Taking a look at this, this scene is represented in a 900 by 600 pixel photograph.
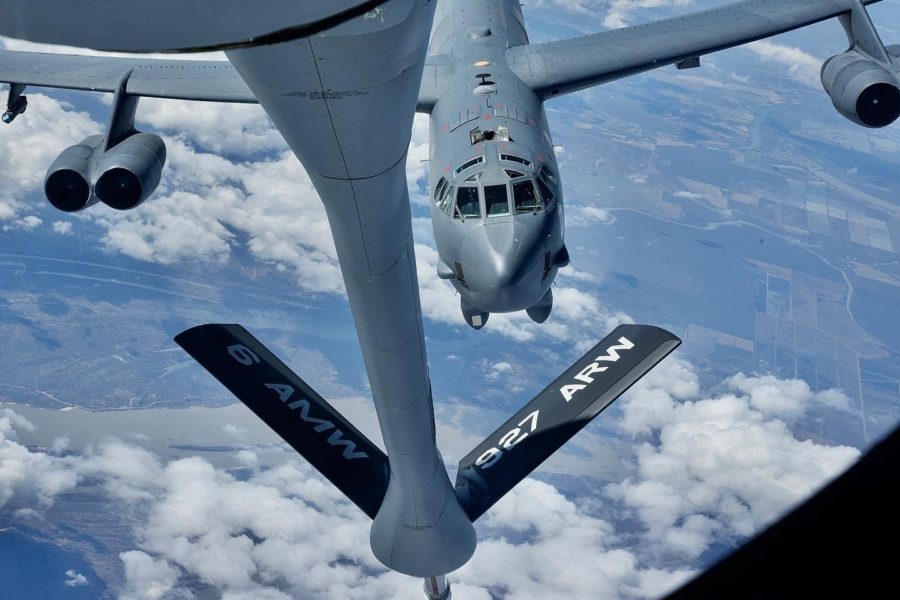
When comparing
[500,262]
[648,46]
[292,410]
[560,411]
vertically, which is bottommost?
[292,410]

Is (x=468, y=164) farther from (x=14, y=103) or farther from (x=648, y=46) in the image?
(x=14, y=103)

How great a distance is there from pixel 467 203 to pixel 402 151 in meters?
12.1

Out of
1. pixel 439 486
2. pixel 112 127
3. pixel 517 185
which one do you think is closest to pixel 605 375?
pixel 439 486

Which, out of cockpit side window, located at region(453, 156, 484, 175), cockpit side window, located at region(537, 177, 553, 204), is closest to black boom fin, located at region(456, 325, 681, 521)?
cockpit side window, located at region(537, 177, 553, 204)

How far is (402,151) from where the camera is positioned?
23.6 ft

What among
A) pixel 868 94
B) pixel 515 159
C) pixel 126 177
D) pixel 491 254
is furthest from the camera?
pixel 868 94

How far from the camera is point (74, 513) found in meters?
59.1

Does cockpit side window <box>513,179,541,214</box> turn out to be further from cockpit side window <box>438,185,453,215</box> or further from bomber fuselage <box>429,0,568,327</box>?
cockpit side window <box>438,185,453,215</box>

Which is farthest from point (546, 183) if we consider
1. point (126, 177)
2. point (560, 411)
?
point (126, 177)

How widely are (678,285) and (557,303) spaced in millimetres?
Answer: 11769

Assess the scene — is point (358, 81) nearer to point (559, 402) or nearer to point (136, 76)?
point (559, 402)

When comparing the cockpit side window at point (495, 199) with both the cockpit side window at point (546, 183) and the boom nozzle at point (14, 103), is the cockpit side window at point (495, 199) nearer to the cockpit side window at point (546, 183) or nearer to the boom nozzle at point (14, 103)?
the cockpit side window at point (546, 183)

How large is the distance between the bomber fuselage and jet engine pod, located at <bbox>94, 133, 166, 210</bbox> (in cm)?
692

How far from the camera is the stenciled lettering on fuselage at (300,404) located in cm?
1460
